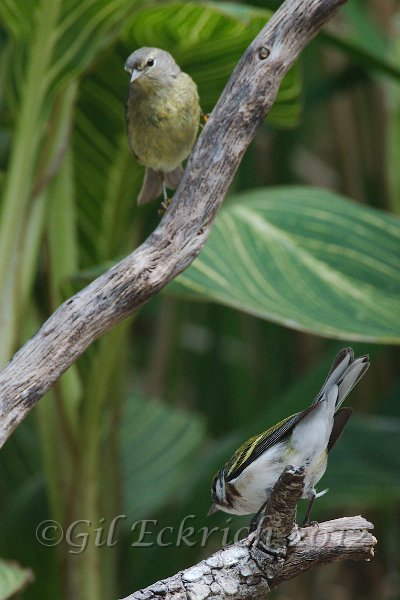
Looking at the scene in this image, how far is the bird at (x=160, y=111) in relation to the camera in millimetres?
1182

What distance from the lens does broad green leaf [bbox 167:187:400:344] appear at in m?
1.30

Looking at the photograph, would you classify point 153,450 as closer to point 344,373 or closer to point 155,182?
point 155,182

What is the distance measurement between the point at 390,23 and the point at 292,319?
1852mm

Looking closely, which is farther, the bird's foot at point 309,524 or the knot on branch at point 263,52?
the knot on branch at point 263,52

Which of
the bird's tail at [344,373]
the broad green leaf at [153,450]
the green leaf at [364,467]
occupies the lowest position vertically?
the green leaf at [364,467]

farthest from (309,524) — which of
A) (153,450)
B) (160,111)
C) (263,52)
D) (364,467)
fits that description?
(153,450)

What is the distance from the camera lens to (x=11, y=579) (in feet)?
3.96

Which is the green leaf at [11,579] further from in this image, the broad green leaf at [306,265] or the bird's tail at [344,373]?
the bird's tail at [344,373]

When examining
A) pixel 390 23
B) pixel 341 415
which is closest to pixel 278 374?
pixel 390 23

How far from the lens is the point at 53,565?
203 centimetres

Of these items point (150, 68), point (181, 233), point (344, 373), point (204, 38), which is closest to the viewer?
point (344, 373)

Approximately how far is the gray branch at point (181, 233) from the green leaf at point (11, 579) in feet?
1.27

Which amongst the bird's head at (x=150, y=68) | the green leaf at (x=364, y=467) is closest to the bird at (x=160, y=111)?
the bird's head at (x=150, y=68)

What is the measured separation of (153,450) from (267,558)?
1554mm
